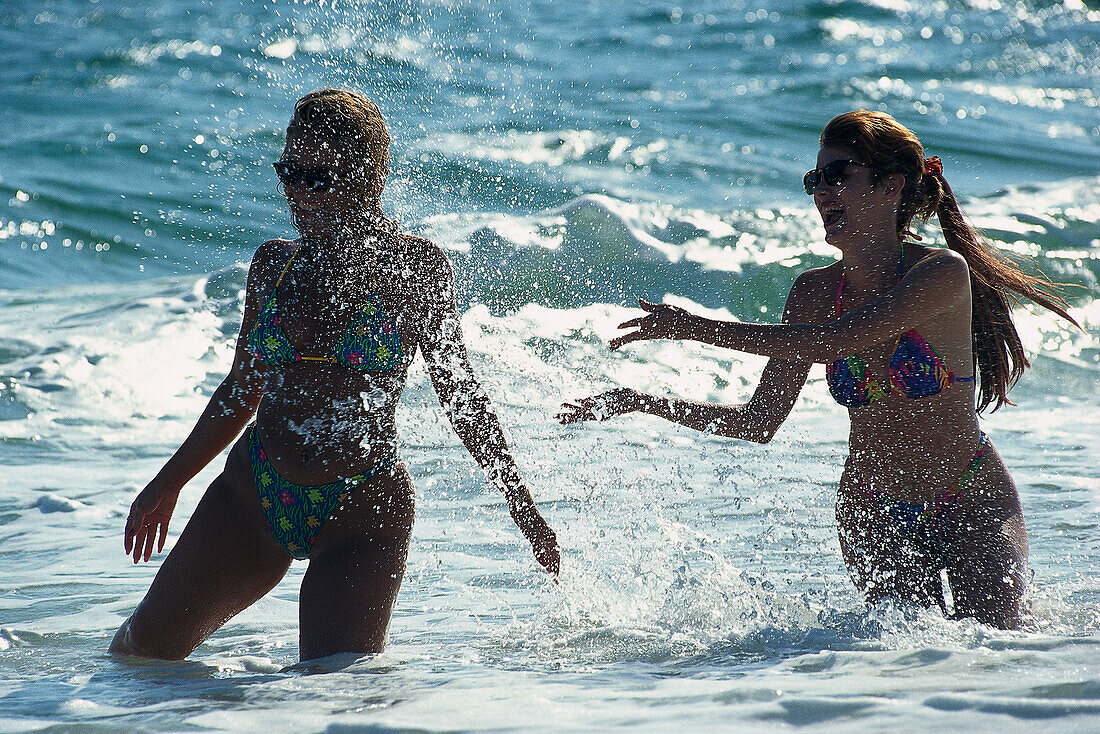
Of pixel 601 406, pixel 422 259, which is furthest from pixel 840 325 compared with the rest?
pixel 422 259

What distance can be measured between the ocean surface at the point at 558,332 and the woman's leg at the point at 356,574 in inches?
3.3

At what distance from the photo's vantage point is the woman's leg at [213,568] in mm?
3064

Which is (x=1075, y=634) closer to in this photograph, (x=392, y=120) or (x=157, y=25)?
(x=392, y=120)

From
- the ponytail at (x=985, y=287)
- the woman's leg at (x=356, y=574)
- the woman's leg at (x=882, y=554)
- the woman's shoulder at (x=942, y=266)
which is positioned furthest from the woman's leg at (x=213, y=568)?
the ponytail at (x=985, y=287)

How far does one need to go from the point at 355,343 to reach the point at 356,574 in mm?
643

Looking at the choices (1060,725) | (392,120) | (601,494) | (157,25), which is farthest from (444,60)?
(1060,725)

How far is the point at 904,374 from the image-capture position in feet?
10.8

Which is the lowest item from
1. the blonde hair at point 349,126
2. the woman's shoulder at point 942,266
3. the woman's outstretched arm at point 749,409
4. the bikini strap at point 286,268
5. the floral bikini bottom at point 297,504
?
the floral bikini bottom at point 297,504

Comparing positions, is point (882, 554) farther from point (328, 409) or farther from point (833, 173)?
point (328, 409)

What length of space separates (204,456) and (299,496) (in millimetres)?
401

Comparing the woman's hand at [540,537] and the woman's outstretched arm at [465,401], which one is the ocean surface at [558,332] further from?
the woman's outstretched arm at [465,401]

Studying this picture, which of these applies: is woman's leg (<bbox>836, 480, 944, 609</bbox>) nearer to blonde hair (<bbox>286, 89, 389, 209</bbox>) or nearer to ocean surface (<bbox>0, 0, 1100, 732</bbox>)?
ocean surface (<bbox>0, 0, 1100, 732</bbox>)

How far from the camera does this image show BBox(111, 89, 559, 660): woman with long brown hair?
9.77 ft

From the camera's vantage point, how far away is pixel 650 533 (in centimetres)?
482
